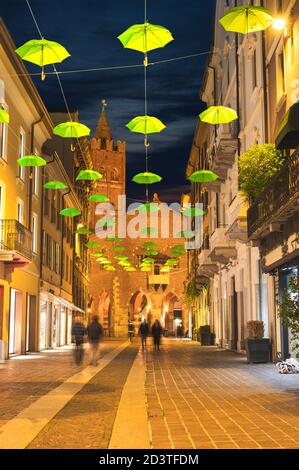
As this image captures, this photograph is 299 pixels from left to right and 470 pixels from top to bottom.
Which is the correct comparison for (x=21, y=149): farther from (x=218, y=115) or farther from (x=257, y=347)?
(x=257, y=347)

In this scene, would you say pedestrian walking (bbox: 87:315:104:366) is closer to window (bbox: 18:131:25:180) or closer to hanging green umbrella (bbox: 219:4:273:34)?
window (bbox: 18:131:25:180)

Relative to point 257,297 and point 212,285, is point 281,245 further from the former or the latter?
point 212,285

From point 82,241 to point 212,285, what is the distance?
64.0ft

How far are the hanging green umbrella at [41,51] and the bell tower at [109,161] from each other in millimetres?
95884

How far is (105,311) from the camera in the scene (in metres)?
81.1

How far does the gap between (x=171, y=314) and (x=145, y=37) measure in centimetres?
6836

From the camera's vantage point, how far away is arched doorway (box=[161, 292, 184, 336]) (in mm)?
77625

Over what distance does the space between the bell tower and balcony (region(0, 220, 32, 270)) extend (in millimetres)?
84693

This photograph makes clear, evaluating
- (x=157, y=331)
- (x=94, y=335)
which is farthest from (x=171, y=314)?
(x=94, y=335)

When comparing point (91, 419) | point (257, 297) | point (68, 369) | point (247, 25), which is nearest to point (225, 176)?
point (257, 297)

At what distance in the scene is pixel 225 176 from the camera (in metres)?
33.6

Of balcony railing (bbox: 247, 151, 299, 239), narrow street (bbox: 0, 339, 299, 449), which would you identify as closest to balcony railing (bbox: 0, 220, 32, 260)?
narrow street (bbox: 0, 339, 299, 449)

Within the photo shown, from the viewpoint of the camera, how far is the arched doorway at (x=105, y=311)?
3043 inches

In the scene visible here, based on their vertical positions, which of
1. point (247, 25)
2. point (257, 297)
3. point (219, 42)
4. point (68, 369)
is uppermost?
point (219, 42)
